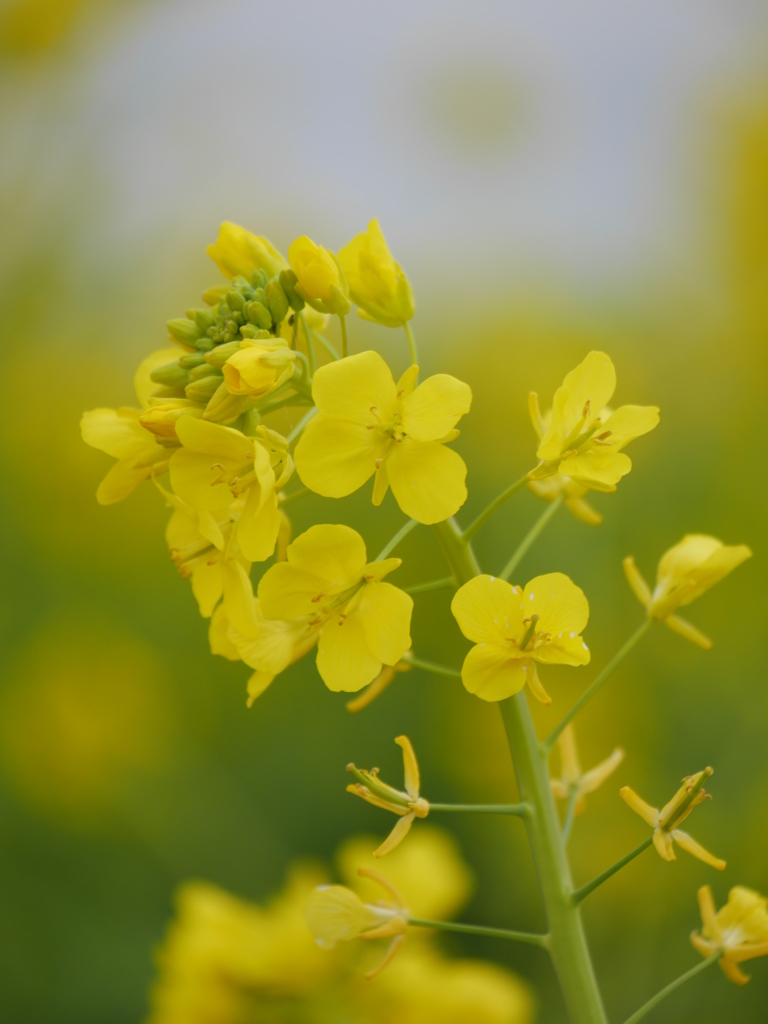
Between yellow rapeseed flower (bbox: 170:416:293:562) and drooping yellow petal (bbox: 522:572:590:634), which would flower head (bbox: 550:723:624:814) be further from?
yellow rapeseed flower (bbox: 170:416:293:562)

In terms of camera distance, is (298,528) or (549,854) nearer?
(549,854)

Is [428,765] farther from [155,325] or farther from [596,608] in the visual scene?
[155,325]

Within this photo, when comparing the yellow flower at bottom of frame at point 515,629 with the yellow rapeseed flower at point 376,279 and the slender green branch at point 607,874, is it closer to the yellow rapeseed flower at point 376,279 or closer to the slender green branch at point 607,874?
the slender green branch at point 607,874

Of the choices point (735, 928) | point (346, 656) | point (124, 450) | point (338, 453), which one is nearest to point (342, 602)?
point (346, 656)

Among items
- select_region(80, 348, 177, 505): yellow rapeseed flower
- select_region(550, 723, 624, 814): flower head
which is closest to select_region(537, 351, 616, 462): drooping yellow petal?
select_region(550, 723, 624, 814): flower head

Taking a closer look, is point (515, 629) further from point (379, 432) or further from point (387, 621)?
point (379, 432)

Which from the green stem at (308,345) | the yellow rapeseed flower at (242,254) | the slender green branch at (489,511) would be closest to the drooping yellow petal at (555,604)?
the slender green branch at (489,511)
